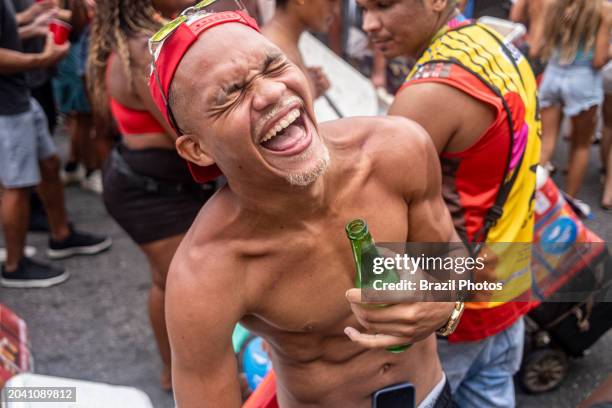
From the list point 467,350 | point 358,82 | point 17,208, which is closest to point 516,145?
point 467,350

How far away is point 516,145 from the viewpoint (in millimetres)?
1979

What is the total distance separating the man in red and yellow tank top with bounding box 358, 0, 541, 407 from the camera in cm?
189

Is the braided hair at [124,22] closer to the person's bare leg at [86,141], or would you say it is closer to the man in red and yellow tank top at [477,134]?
the man in red and yellow tank top at [477,134]

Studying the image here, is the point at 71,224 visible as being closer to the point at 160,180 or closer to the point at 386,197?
the point at 160,180

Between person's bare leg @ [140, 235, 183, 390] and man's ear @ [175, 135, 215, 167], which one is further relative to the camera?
person's bare leg @ [140, 235, 183, 390]

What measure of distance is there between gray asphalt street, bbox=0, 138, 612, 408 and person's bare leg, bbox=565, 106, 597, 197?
0.38 feet

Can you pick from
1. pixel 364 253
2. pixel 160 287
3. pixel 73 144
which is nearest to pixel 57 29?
pixel 73 144

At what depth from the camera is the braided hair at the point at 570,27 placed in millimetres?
4414

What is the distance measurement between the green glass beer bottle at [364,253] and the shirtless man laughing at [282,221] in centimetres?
4

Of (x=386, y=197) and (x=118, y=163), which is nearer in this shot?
(x=386, y=197)

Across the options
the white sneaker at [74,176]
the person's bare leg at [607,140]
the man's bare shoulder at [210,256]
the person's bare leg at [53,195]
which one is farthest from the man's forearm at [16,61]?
the person's bare leg at [607,140]

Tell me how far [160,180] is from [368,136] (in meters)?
1.54

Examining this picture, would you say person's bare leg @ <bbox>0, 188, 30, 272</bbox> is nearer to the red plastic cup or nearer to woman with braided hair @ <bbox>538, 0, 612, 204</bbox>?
the red plastic cup

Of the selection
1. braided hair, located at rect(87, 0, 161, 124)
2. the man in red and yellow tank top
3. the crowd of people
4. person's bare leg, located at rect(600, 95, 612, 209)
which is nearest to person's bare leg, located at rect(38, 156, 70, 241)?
the crowd of people
